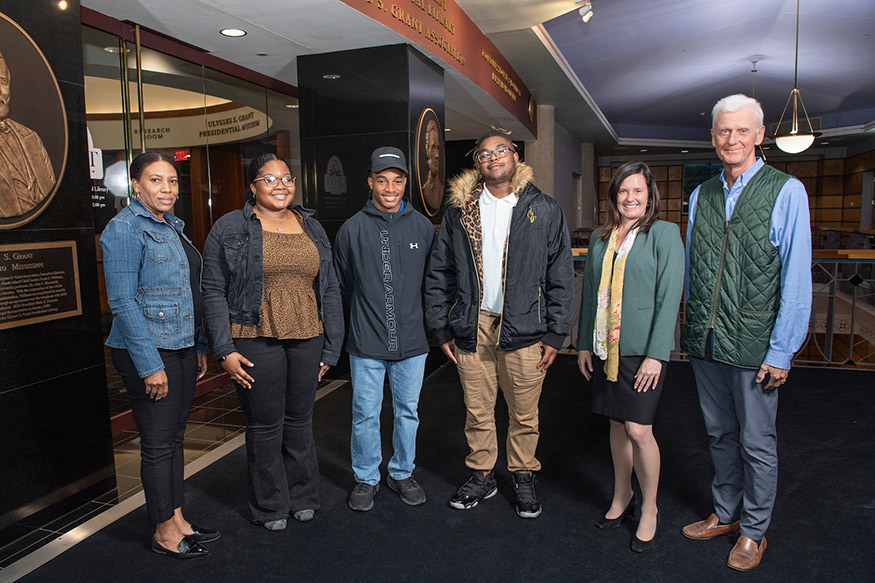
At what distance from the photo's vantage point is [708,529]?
2393 mm

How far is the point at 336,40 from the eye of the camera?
4.31 metres

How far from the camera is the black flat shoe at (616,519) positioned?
248 cm

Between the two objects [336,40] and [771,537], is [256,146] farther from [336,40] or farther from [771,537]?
[771,537]

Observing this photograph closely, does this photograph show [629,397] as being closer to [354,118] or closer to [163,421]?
[163,421]

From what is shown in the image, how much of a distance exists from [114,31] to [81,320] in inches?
88.4

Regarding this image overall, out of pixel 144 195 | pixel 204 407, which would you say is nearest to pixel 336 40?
pixel 144 195

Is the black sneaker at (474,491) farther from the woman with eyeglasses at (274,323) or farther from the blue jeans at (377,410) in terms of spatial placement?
the woman with eyeglasses at (274,323)

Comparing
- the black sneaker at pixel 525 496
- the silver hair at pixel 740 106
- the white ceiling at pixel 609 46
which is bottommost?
the black sneaker at pixel 525 496

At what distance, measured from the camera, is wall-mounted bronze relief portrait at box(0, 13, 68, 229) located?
2.39 m

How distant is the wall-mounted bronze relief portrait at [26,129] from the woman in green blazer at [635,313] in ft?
7.72

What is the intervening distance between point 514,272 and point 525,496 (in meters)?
1.01

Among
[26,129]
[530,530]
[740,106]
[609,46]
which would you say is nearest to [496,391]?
[530,530]

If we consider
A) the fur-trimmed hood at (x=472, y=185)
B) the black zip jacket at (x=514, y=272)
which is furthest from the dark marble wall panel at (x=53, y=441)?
the fur-trimmed hood at (x=472, y=185)

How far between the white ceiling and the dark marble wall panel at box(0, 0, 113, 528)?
3.57 ft
